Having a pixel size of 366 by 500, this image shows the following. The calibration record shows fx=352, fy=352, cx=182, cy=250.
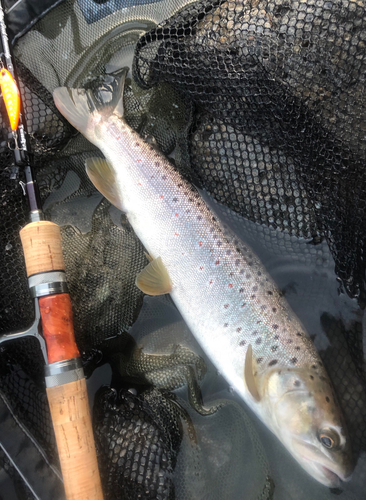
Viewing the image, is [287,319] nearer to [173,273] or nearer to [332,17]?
[173,273]

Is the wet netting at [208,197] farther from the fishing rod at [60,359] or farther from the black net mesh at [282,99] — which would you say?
the fishing rod at [60,359]

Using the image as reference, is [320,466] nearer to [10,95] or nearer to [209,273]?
[209,273]

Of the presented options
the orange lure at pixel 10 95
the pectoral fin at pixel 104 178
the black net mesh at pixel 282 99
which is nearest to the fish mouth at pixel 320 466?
the black net mesh at pixel 282 99

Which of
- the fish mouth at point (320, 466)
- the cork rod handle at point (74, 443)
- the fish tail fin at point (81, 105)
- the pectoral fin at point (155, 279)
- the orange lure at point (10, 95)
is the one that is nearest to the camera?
the cork rod handle at point (74, 443)

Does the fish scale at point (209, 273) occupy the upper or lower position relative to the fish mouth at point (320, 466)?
upper

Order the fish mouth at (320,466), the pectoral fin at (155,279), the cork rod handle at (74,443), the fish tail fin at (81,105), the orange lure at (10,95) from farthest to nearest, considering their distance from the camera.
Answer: the fish tail fin at (81,105) < the pectoral fin at (155,279) < the orange lure at (10,95) < the fish mouth at (320,466) < the cork rod handle at (74,443)

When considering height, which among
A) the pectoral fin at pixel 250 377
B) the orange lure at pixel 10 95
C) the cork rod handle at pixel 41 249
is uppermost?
the orange lure at pixel 10 95
